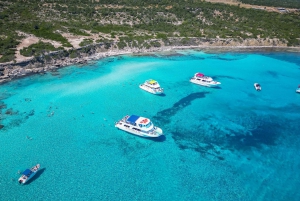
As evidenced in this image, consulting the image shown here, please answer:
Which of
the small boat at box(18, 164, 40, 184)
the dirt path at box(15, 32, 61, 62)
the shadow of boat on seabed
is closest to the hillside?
the dirt path at box(15, 32, 61, 62)

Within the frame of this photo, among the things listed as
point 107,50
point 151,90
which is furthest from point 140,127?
point 107,50

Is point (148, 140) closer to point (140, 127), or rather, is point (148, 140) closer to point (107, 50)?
point (140, 127)

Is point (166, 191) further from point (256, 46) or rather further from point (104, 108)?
point (256, 46)

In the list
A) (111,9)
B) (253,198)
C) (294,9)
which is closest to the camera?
(253,198)

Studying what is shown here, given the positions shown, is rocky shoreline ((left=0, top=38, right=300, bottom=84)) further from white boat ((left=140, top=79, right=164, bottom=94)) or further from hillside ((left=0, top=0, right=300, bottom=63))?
A: white boat ((left=140, top=79, right=164, bottom=94))

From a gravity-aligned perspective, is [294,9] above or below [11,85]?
above

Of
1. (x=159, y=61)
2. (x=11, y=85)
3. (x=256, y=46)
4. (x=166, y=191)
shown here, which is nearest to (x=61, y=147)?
(x=166, y=191)

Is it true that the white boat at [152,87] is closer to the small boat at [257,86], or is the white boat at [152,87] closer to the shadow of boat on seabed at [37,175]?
the small boat at [257,86]
